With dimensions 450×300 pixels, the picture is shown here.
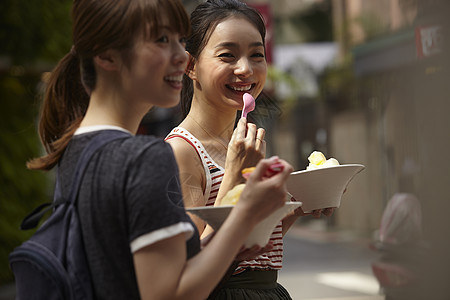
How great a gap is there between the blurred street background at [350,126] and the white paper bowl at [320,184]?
0.16 m

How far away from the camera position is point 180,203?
116 centimetres

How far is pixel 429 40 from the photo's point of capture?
3.48 meters

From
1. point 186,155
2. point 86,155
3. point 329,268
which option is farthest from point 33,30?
point 86,155

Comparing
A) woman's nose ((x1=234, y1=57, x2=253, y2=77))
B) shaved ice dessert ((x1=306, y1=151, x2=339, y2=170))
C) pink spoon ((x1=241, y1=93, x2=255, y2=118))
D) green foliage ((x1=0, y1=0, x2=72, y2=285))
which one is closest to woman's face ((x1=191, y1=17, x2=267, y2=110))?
woman's nose ((x1=234, y1=57, x2=253, y2=77))

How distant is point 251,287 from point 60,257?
0.70 metres

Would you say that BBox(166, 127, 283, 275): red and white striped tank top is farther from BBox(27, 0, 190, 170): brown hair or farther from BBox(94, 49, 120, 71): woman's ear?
BBox(94, 49, 120, 71): woman's ear

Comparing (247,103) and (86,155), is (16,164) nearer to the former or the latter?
(247,103)

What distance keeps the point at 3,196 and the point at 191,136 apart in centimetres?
540

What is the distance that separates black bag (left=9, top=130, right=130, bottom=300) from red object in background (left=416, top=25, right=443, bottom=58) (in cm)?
265

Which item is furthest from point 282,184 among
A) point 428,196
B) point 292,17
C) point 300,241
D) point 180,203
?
point 292,17

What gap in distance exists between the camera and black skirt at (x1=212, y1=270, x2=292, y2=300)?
1.67m

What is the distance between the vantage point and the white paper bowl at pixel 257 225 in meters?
1.23

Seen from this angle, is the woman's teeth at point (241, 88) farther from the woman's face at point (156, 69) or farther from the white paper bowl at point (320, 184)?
the woman's face at point (156, 69)

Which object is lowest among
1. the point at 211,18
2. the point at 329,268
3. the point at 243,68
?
the point at 329,268
